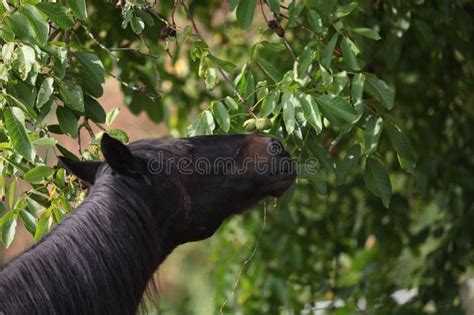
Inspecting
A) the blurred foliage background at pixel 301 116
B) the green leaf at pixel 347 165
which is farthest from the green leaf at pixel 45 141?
the green leaf at pixel 347 165

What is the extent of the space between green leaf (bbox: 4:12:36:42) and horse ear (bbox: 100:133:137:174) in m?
0.51

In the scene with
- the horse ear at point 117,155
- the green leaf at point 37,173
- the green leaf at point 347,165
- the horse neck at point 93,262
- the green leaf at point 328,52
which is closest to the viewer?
the horse neck at point 93,262

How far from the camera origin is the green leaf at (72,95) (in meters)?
3.32

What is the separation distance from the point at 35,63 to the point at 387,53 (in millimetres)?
2462

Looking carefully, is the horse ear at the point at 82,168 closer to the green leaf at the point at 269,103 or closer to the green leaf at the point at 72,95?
the green leaf at the point at 72,95

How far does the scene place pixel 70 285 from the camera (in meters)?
2.76

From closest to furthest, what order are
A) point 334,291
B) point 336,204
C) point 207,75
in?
point 207,75
point 334,291
point 336,204

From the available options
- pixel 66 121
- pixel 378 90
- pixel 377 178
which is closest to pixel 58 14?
pixel 66 121

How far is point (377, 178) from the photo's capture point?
373 centimetres

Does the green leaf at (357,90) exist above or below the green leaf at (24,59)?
below

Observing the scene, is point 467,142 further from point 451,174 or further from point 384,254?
point 384,254

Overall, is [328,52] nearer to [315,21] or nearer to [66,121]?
[315,21]

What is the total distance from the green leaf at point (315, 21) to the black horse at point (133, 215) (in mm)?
574

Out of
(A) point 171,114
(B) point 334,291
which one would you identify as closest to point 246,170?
(B) point 334,291
